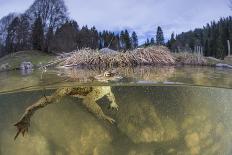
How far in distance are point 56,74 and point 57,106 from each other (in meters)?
0.63

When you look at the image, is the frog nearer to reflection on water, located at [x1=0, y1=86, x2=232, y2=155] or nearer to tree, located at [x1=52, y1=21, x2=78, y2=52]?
reflection on water, located at [x1=0, y1=86, x2=232, y2=155]

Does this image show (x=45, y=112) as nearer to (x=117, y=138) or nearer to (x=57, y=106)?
(x=57, y=106)

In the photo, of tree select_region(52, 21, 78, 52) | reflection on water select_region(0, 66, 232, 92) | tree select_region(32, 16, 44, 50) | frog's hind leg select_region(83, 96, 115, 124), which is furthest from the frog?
tree select_region(32, 16, 44, 50)

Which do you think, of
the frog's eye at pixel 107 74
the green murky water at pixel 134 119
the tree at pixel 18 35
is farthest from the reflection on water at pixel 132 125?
the tree at pixel 18 35

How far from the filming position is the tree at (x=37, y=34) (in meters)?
3.87

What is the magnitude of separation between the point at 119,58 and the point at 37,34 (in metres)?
0.96

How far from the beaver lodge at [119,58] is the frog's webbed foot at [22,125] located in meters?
0.94

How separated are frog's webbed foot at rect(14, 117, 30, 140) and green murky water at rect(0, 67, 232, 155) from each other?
6 cm

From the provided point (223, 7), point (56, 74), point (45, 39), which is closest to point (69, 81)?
point (56, 74)

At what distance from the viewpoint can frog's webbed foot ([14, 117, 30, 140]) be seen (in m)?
4.59

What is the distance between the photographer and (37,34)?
12.7 feet

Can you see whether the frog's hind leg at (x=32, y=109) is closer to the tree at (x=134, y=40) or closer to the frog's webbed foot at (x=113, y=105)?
the frog's webbed foot at (x=113, y=105)

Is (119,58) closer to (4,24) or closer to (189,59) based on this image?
(189,59)

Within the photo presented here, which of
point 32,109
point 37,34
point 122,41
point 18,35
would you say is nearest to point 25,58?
point 18,35
